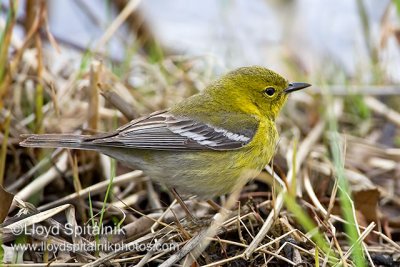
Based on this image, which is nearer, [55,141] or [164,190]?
[55,141]

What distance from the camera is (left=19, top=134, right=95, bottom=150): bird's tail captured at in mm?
4203

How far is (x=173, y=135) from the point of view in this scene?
14.8ft

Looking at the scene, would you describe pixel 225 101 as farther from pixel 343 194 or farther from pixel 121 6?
pixel 121 6

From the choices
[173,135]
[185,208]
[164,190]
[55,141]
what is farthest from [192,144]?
[55,141]

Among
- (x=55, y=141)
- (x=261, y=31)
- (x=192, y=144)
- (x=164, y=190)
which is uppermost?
(x=261, y=31)

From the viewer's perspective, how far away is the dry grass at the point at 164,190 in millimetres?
3781

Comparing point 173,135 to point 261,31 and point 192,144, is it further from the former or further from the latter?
point 261,31

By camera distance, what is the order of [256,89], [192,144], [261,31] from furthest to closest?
[261,31] → [256,89] → [192,144]

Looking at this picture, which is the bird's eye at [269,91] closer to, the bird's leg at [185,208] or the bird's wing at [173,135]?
the bird's wing at [173,135]

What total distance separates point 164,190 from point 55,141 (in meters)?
1.09

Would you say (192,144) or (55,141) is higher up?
(55,141)

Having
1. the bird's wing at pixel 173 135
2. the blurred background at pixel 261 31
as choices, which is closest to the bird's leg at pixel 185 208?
the bird's wing at pixel 173 135

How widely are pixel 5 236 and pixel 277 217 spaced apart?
154 cm

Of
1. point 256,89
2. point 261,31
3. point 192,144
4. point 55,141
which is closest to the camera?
point 55,141
